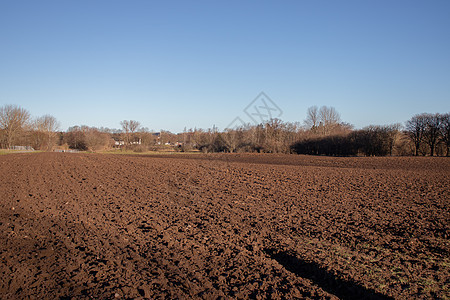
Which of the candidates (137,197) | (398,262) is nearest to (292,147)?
(137,197)

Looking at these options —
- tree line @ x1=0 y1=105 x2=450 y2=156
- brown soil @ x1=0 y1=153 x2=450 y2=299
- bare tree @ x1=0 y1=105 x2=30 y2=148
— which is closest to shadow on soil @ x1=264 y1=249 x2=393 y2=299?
brown soil @ x1=0 y1=153 x2=450 y2=299

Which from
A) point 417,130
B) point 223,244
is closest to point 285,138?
point 417,130

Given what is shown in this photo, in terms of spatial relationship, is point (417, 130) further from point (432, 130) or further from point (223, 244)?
point (223, 244)

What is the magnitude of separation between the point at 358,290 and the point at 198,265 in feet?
9.16

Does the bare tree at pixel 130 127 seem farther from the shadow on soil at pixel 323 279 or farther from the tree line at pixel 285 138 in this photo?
the shadow on soil at pixel 323 279

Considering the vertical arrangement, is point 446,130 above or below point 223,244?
above

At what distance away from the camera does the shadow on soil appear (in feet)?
14.1

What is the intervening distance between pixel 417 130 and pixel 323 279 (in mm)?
42475

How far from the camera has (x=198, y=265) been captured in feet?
17.6

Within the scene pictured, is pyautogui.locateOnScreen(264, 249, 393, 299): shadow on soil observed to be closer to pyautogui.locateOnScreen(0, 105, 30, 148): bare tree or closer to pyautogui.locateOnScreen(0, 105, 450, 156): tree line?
pyautogui.locateOnScreen(0, 105, 450, 156): tree line

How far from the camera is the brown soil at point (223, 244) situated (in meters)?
4.54

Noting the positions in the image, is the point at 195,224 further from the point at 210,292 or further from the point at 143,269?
the point at 210,292

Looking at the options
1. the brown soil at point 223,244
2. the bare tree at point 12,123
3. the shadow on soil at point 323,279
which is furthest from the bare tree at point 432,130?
the bare tree at point 12,123

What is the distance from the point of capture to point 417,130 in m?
38.7
